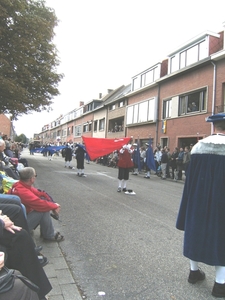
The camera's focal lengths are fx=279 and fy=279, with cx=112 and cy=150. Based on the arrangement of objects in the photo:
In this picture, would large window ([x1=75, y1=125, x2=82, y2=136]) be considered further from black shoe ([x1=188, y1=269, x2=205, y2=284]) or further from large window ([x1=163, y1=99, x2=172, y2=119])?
black shoe ([x1=188, y1=269, x2=205, y2=284])

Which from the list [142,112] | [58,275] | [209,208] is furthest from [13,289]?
[142,112]

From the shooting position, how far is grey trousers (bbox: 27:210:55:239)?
4.30 metres

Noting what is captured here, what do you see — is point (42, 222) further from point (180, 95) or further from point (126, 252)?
point (180, 95)

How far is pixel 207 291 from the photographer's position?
10.4 ft

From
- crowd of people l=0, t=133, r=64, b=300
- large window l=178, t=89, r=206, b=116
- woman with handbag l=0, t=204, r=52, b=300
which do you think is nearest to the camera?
crowd of people l=0, t=133, r=64, b=300

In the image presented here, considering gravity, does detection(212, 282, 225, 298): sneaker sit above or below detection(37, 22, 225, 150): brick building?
below

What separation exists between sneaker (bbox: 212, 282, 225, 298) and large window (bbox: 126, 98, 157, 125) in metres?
23.6

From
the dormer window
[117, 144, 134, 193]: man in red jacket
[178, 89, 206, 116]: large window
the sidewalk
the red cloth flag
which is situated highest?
the dormer window

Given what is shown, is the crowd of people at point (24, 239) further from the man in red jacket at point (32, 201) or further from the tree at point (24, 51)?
the tree at point (24, 51)

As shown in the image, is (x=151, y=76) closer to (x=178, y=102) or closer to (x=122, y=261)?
(x=178, y=102)

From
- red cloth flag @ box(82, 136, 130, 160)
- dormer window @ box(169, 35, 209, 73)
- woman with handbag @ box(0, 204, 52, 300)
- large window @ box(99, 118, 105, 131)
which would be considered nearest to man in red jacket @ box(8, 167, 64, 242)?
woman with handbag @ box(0, 204, 52, 300)

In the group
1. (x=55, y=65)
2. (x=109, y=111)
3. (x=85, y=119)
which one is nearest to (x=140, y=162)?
(x=55, y=65)

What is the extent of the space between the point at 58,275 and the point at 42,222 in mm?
1246

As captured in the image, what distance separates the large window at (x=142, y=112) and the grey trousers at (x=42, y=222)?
2243 cm
